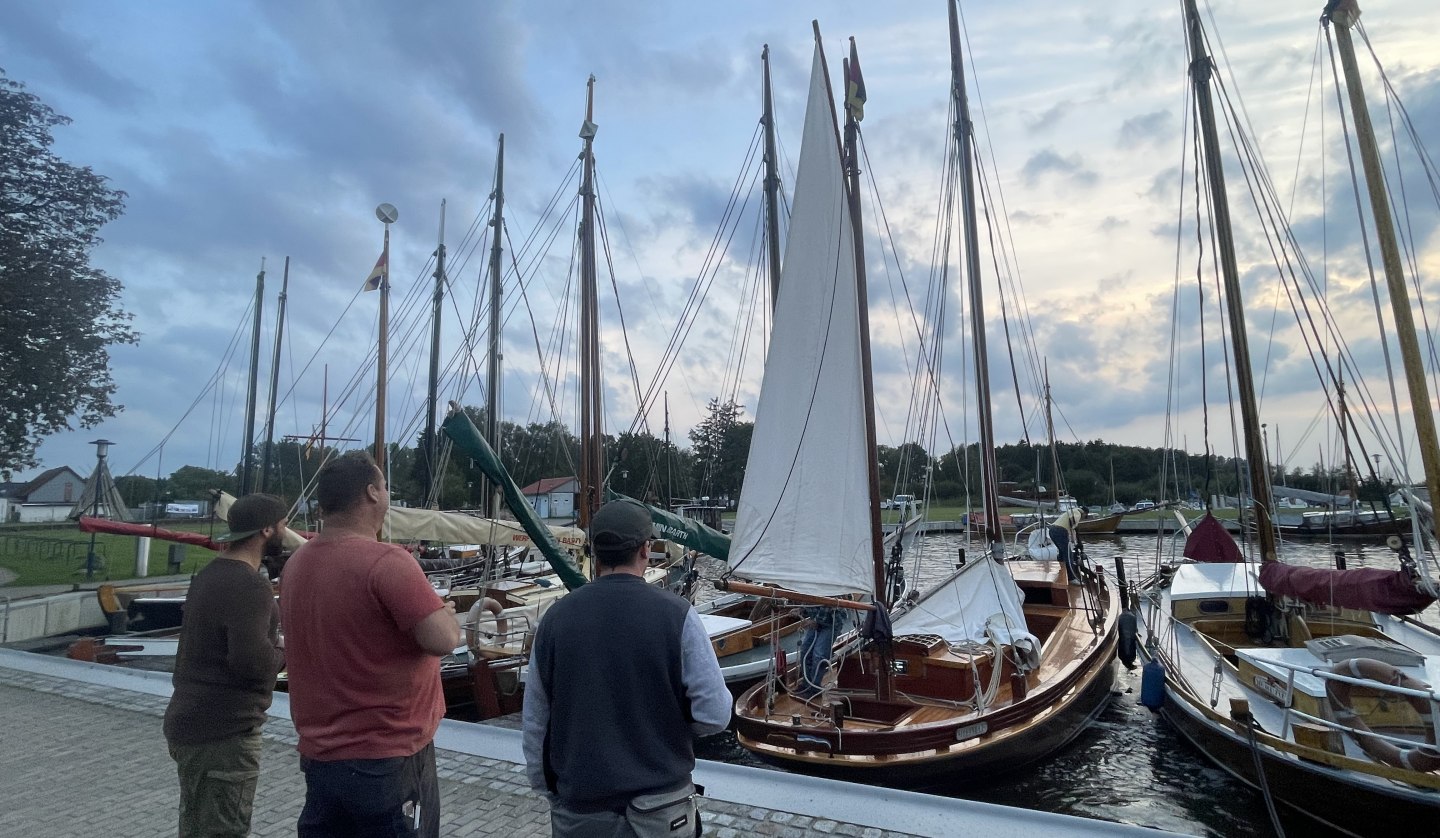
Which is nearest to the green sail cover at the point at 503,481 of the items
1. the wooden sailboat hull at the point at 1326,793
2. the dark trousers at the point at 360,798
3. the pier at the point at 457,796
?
the pier at the point at 457,796

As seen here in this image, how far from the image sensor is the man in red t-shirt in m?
2.30

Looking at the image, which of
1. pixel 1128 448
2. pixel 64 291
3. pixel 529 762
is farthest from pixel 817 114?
pixel 1128 448

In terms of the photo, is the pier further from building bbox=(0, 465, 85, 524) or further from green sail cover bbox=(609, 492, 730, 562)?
building bbox=(0, 465, 85, 524)

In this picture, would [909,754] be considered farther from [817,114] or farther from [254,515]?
[817,114]

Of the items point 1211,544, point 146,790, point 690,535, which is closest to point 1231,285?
point 1211,544

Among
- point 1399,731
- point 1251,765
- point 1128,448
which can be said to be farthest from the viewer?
point 1128,448

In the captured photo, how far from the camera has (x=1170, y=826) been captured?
7.24 meters

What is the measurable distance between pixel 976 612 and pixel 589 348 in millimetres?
9466

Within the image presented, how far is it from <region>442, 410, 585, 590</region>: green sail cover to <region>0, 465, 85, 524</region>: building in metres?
20.5

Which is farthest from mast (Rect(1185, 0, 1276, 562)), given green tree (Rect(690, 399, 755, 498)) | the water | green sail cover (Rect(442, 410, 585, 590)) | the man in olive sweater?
green tree (Rect(690, 399, 755, 498))

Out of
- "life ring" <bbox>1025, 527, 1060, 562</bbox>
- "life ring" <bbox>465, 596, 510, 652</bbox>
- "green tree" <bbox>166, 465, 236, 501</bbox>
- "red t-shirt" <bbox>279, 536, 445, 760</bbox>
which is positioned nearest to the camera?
"red t-shirt" <bbox>279, 536, 445, 760</bbox>

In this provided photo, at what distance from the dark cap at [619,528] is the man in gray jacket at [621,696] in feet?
0.13

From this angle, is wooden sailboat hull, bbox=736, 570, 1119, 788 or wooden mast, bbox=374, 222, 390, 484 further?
wooden mast, bbox=374, 222, 390, 484

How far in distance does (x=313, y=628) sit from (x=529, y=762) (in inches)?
32.0
